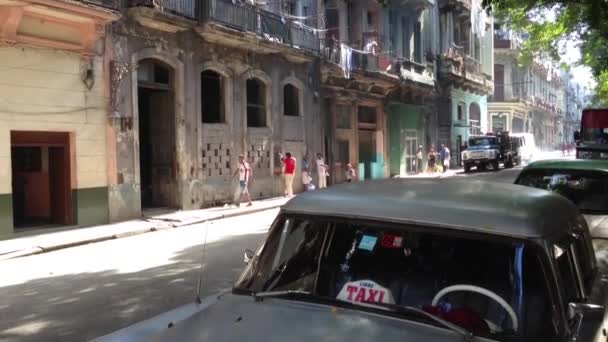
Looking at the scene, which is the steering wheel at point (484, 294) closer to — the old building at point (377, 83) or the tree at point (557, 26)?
the tree at point (557, 26)

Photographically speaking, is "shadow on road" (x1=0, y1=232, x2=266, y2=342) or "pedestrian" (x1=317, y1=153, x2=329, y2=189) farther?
"pedestrian" (x1=317, y1=153, x2=329, y2=189)

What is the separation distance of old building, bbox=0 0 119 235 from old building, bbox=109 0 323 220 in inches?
23.3

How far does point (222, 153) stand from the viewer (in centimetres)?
1984

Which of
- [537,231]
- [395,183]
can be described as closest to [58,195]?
[395,183]

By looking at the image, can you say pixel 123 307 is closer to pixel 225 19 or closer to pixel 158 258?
pixel 158 258

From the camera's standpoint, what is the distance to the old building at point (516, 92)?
5622 cm

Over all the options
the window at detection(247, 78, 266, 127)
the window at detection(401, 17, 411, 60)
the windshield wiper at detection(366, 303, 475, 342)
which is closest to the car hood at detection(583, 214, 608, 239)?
the windshield wiper at detection(366, 303, 475, 342)

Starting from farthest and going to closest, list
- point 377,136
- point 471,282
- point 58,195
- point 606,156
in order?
point 377,136, point 606,156, point 58,195, point 471,282

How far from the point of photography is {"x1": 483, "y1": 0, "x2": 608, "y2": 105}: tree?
1543 cm

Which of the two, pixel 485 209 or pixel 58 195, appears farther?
pixel 58 195

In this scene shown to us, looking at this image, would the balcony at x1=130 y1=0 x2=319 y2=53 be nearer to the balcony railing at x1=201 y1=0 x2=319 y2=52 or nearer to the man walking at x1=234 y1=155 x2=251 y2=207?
the balcony railing at x1=201 y1=0 x2=319 y2=52

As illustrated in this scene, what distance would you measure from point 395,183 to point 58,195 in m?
13.5

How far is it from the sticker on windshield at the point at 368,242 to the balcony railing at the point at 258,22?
1617 cm

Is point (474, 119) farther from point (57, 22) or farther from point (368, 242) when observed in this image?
point (368, 242)
